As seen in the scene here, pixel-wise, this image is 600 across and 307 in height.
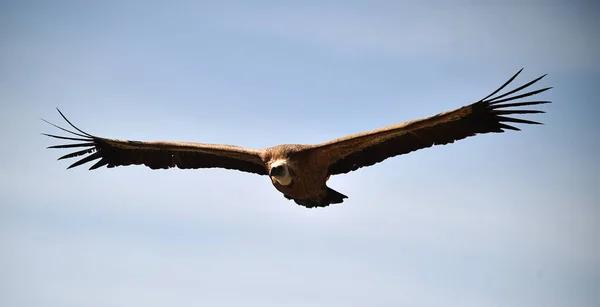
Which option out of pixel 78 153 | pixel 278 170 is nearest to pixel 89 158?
pixel 78 153

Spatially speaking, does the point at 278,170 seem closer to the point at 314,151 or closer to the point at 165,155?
the point at 314,151

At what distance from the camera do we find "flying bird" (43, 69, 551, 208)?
12.2m

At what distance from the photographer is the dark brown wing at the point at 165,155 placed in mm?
14648

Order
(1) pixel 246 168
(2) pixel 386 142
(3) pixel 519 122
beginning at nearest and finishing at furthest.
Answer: (3) pixel 519 122 → (2) pixel 386 142 → (1) pixel 246 168

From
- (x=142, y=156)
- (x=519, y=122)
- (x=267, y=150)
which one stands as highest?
(x=142, y=156)

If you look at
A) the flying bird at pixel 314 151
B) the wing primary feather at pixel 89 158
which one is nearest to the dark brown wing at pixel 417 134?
the flying bird at pixel 314 151

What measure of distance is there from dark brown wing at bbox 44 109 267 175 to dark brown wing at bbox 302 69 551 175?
67.1 inches

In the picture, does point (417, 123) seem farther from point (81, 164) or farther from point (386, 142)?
point (81, 164)

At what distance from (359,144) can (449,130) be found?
1636mm

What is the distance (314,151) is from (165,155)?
11.4 ft

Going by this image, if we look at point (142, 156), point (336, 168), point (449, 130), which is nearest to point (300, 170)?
point (336, 168)

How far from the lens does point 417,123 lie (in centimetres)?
1223

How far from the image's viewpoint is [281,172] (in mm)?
13117

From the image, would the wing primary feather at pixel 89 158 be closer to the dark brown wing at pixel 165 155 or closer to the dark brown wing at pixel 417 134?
the dark brown wing at pixel 165 155
